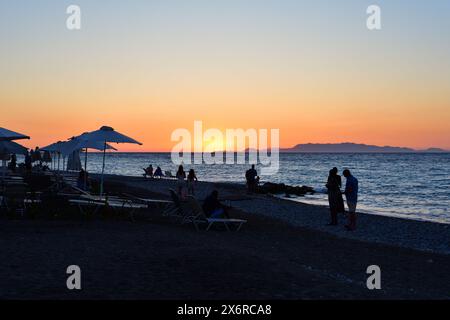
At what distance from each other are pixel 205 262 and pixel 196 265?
0.80ft

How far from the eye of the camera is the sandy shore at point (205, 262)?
6984 millimetres

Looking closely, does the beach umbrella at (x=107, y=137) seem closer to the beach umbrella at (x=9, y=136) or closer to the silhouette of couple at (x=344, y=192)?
the beach umbrella at (x=9, y=136)

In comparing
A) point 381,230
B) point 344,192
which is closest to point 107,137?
point 344,192

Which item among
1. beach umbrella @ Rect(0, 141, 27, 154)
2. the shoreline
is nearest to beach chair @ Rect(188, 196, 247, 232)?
the shoreline

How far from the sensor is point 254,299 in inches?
258

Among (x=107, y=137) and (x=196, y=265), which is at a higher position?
(x=107, y=137)

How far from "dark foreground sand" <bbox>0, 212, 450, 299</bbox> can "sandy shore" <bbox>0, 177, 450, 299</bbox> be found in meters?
0.01

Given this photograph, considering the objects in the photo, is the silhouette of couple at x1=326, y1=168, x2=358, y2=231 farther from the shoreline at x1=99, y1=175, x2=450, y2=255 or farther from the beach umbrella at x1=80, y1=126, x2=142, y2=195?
the beach umbrella at x1=80, y1=126, x2=142, y2=195

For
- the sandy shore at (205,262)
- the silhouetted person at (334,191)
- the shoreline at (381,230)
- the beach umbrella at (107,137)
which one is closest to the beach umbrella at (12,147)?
the beach umbrella at (107,137)

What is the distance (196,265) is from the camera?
843cm

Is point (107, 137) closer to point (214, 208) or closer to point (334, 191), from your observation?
point (214, 208)

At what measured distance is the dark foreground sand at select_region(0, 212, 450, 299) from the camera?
6.95m

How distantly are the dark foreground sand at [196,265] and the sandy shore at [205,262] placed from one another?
0.6 inches
